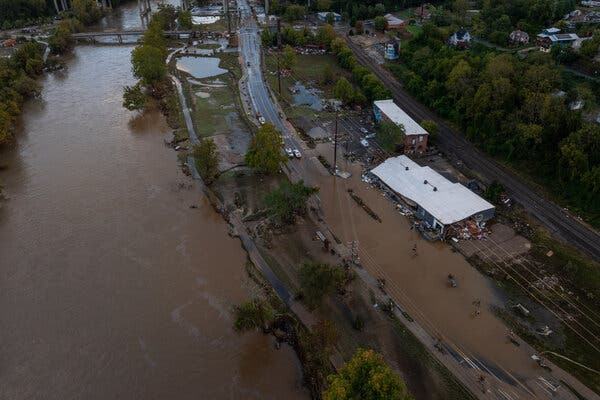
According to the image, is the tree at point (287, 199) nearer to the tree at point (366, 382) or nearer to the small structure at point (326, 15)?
the tree at point (366, 382)

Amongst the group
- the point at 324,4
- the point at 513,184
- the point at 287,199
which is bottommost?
the point at 513,184

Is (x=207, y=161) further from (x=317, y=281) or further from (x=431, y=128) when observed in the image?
(x=431, y=128)

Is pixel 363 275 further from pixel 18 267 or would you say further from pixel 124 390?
pixel 18 267

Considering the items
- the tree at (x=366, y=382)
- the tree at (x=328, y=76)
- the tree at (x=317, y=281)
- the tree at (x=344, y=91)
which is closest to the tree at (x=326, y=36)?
the tree at (x=328, y=76)

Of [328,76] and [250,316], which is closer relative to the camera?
[250,316]

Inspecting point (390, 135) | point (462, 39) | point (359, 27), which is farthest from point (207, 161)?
point (359, 27)
